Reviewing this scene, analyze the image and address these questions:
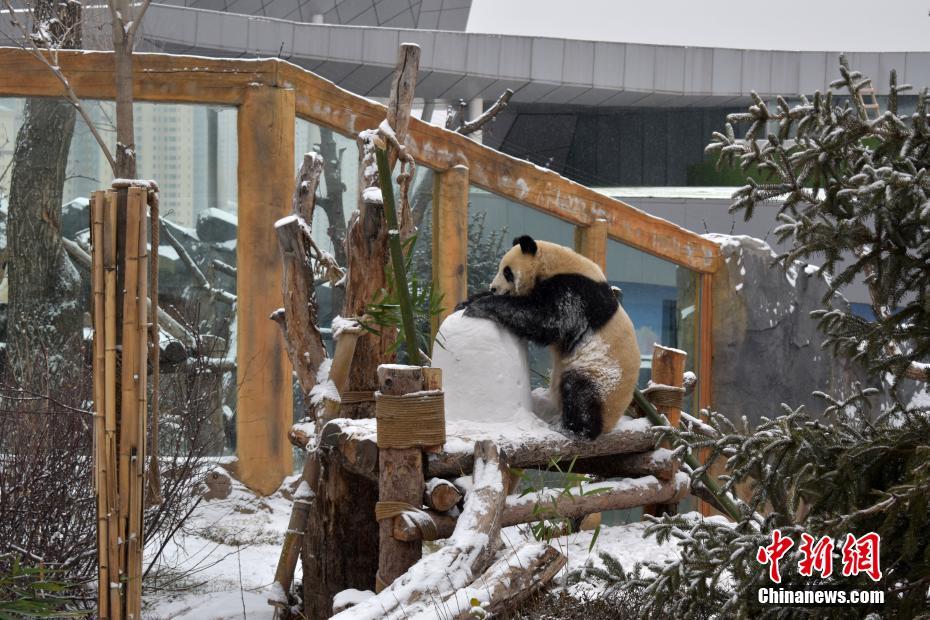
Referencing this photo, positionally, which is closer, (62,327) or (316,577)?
(316,577)

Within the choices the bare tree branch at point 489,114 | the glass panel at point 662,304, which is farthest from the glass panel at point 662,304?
the bare tree branch at point 489,114

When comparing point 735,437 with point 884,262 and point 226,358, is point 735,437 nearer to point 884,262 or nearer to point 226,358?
point 884,262

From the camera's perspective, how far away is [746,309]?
25.8 ft

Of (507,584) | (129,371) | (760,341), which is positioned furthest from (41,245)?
(760,341)

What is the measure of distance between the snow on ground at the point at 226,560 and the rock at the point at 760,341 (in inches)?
147

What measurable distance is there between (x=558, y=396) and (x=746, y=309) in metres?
4.34

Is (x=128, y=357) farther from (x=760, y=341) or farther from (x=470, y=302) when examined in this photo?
(x=760, y=341)

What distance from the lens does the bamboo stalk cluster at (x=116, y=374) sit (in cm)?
293

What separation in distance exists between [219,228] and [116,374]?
124 inches

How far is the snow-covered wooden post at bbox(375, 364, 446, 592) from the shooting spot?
10.9 ft

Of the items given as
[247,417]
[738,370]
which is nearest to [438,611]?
[247,417]

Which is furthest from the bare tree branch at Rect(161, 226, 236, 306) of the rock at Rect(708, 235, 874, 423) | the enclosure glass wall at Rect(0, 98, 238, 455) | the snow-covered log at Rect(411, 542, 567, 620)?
the rock at Rect(708, 235, 874, 423)

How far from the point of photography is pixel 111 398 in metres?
2.94

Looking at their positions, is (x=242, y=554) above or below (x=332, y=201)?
below
